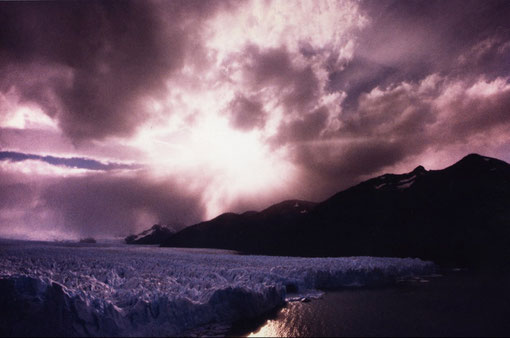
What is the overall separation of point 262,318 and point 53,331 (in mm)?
8091

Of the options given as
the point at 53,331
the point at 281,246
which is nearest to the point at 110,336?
the point at 53,331

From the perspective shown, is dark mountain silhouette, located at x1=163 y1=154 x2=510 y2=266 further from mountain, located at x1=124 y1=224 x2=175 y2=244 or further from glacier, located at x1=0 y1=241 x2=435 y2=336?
mountain, located at x1=124 y1=224 x2=175 y2=244

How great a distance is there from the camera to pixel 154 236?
185m

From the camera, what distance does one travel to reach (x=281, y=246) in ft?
312

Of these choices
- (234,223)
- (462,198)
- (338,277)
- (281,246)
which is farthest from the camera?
(234,223)

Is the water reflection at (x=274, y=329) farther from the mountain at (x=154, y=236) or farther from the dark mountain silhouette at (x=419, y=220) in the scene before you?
the mountain at (x=154, y=236)

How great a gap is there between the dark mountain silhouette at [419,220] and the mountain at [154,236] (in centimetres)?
8872

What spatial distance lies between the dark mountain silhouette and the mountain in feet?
291

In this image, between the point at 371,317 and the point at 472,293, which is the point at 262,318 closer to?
the point at 371,317

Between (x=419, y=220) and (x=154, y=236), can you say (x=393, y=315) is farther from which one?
(x=154, y=236)

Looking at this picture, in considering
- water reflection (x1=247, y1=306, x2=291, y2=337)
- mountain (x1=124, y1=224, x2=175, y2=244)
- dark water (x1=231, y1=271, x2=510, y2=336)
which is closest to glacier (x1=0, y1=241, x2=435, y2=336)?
dark water (x1=231, y1=271, x2=510, y2=336)

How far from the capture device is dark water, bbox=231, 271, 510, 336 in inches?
442

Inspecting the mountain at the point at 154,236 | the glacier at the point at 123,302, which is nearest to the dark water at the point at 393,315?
the glacier at the point at 123,302

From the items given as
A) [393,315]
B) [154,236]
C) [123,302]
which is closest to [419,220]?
[393,315]
